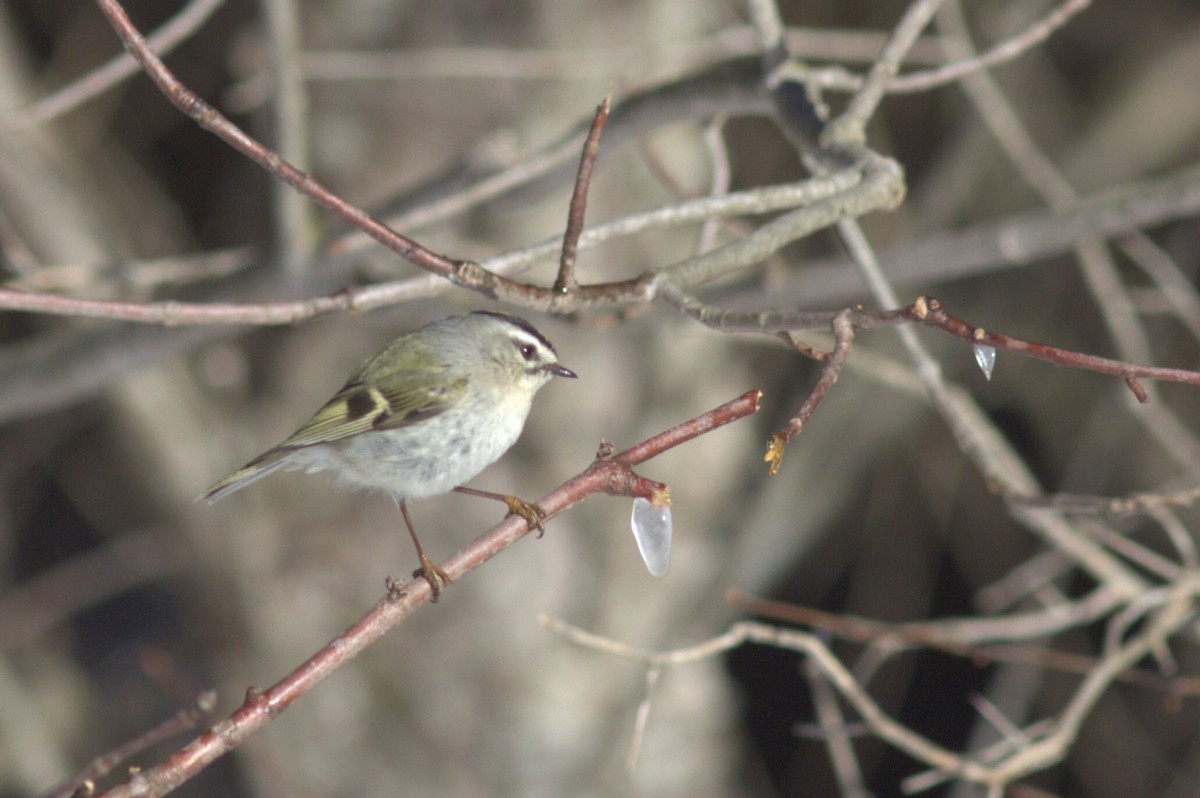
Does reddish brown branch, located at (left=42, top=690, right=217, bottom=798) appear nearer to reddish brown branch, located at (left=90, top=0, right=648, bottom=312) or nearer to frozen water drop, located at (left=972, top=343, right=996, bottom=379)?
reddish brown branch, located at (left=90, top=0, right=648, bottom=312)

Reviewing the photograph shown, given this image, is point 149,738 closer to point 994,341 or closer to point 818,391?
point 818,391

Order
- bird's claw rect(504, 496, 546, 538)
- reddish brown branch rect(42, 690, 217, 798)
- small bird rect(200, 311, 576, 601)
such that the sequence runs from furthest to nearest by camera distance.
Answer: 1. small bird rect(200, 311, 576, 601)
2. reddish brown branch rect(42, 690, 217, 798)
3. bird's claw rect(504, 496, 546, 538)

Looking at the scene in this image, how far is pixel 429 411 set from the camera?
74.3 inches

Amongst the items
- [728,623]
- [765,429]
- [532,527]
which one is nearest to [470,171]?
[532,527]

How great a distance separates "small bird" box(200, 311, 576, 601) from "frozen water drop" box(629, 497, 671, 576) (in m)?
0.70

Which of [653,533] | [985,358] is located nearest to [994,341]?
[985,358]

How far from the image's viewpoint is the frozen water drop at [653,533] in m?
1.10

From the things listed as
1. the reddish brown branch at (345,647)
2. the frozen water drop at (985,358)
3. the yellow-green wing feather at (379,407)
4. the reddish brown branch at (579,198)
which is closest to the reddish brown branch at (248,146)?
the reddish brown branch at (579,198)

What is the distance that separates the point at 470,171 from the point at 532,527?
1.38 meters

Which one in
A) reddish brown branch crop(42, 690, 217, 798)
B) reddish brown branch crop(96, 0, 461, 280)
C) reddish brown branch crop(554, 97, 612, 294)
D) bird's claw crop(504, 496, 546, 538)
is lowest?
bird's claw crop(504, 496, 546, 538)

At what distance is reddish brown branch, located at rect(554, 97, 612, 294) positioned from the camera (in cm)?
113

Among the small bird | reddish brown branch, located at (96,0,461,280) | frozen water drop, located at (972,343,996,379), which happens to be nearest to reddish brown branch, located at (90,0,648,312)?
reddish brown branch, located at (96,0,461,280)

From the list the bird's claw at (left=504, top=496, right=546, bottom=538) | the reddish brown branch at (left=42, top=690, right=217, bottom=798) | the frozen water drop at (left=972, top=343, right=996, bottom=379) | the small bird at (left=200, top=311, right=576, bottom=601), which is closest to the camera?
the frozen water drop at (left=972, top=343, right=996, bottom=379)

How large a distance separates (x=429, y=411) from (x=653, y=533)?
2.78 feet
